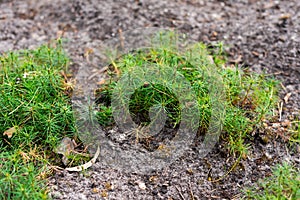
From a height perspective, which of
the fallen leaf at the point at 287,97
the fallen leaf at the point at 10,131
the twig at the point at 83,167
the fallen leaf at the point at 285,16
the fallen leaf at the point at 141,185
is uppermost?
the fallen leaf at the point at 285,16

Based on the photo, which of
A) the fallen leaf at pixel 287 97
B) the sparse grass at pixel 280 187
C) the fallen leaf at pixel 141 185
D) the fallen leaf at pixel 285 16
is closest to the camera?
the sparse grass at pixel 280 187

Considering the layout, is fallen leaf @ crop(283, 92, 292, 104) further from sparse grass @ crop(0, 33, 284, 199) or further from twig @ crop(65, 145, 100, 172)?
twig @ crop(65, 145, 100, 172)

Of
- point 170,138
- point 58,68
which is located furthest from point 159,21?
point 170,138

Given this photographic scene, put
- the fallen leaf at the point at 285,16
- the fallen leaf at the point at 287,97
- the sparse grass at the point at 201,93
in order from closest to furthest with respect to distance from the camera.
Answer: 1. the sparse grass at the point at 201,93
2. the fallen leaf at the point at 287,97
3. the fallen leaf at the point at 285,16

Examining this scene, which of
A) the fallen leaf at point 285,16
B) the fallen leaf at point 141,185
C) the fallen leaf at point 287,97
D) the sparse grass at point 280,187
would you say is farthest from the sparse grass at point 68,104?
the fallen leaf at point 285,16

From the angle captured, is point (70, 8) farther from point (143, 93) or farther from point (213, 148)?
point (213, 148)

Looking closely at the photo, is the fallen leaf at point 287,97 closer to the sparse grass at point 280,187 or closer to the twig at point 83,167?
the sparse grass at point 280,187

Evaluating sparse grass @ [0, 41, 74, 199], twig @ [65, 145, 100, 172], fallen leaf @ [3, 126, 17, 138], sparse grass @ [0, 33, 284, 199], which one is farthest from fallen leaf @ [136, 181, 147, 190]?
fallen leaf @ [3, 126, 17, 138]

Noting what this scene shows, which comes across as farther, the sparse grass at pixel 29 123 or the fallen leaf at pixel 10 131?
the fallen leaf at pixel 10 131
